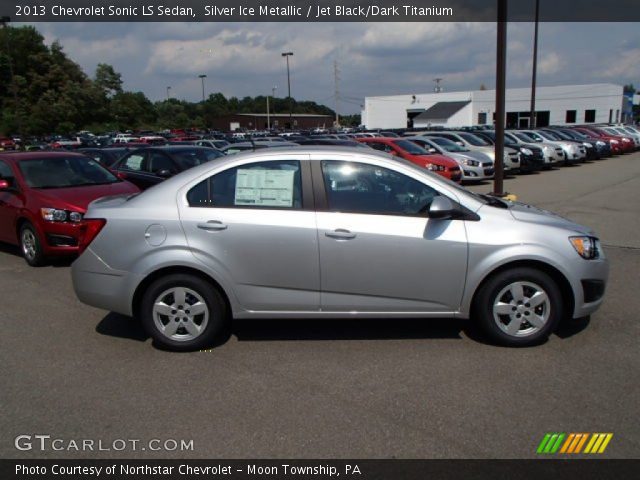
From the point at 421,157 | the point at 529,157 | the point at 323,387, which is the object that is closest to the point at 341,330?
the point at 323,387

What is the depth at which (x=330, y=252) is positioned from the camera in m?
4.43

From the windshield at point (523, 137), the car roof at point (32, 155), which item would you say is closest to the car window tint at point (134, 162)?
the car roof at point (32, 155)

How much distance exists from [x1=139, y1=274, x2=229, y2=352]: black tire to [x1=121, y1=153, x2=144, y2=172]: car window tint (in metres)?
7.50

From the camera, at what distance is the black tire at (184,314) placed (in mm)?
4551

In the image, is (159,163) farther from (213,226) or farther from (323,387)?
(323,387)

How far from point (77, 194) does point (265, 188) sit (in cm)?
455

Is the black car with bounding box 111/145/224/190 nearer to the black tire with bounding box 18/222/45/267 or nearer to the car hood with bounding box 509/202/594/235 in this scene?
the black tire with bounding box 18/222/45/267

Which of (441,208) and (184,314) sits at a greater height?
(441,208)

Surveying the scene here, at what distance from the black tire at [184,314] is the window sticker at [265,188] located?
2.56 feet

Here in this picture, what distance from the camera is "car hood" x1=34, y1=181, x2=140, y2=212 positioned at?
7.67m

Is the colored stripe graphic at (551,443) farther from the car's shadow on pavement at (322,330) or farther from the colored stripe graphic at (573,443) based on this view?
the car's shadow on pavement at (322,330)

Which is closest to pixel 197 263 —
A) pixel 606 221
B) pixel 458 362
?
pixel 458 362

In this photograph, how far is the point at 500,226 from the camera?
14.6 ft

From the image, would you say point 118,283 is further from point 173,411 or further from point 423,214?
point 423,214
